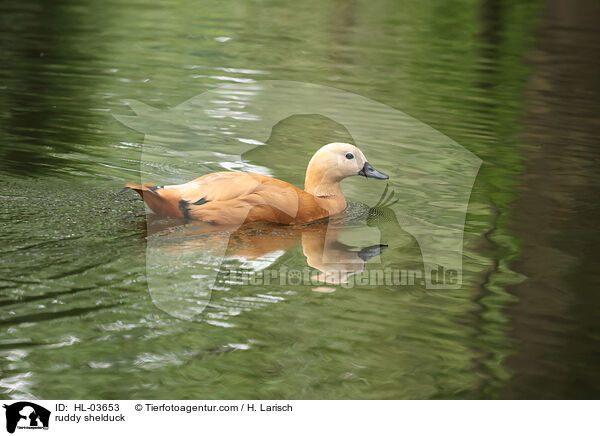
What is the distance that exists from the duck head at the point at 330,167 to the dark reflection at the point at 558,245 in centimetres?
143

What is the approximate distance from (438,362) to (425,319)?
1.64 ft

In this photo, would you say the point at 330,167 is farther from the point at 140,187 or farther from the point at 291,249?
the point at 140,187

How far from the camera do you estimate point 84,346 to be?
4262 mm

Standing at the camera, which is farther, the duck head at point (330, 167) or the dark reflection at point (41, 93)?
the dark reflection at point (41, 93)

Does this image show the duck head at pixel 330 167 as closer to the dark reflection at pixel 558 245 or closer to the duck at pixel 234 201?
the duck at pixel 234 201

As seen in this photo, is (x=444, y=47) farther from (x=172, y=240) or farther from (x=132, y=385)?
(x=132, y=385)

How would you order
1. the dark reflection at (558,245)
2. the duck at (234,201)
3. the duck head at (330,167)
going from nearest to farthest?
the dark reflection at (558,245) < the duck at (234,201) < the duck head at (330,167)

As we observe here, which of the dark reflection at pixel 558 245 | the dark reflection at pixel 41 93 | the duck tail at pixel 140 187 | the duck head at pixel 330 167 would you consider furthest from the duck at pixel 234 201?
the dark reflection at pixel 41 93

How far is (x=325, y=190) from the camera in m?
6.61
